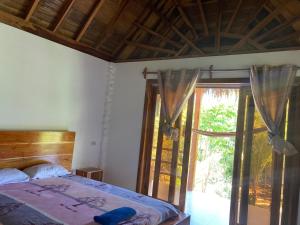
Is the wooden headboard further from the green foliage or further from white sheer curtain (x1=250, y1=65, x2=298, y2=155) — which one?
white sheer curtain (x1=250, y1=65, x2=298, y2=155)

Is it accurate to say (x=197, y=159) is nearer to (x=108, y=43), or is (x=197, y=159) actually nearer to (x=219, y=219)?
(x=219, y=219)

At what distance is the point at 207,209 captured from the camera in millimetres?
4438

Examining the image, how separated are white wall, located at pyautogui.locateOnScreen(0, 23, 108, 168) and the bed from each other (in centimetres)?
24

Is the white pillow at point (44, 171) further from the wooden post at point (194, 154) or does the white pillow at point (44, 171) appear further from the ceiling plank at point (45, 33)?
the wooden post at point (194, 154)

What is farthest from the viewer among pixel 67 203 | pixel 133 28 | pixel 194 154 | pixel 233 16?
pixel 194 154

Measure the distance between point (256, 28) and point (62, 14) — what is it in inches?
101

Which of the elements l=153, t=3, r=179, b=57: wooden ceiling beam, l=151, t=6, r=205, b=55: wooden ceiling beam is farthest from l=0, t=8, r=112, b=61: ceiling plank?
l=151, t=6, r=205, b=55: wooden ceiling beam

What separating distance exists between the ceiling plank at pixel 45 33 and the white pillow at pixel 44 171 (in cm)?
175

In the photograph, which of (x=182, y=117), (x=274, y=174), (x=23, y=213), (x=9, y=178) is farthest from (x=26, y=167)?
(x=274, y=174)

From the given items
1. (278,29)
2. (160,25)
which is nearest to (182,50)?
(160,25)

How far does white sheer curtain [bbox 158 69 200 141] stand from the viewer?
12.3ft

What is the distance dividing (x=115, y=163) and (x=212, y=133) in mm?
1749

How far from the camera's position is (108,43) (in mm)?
4359

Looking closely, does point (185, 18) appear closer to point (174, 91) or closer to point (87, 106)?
point (174, 91)
